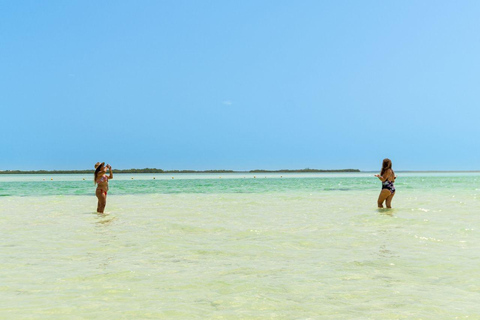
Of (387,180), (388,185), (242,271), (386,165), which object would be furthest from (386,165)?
(242,271)

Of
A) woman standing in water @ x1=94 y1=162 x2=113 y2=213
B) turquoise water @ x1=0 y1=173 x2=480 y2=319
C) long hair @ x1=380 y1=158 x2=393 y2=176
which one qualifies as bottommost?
turquoise water @ x1=0 y1=173 x2=480 y2=319

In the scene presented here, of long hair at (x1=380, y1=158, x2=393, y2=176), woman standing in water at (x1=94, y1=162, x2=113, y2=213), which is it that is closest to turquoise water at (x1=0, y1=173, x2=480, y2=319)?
woman standing in water at (x1=94, y1=162, x2=113, y2=213)

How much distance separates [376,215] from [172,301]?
12.5 meters

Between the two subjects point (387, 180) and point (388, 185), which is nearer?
point (387, 180)

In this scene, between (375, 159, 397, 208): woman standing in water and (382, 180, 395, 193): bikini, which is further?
(382, 180, 395, 193): bikini

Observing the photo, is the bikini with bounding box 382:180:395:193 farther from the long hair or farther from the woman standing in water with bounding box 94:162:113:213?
the woman standing in water with bounding box 94:162:113:213

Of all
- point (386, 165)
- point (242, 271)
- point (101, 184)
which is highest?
point (386, 165)

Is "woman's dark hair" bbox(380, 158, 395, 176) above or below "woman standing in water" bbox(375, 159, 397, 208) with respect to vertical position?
above

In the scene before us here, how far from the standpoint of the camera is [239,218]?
15.8m

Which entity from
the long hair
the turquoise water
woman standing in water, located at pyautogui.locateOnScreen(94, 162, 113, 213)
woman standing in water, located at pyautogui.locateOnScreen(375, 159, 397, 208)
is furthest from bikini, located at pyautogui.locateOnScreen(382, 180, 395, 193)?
woman standing in water, located at pyautogui.locateOnScreen(94, 162, 113, 213)

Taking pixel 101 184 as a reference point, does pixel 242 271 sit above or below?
Result: below

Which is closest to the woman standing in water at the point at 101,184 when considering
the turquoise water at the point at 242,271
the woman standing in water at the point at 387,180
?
the turquoise water at the point at 242,271

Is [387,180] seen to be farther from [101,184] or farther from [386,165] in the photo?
[101,184]

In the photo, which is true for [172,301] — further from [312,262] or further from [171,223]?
[171,223]
